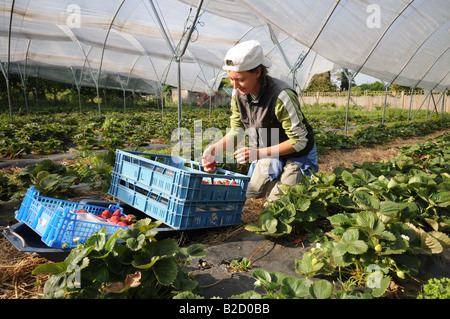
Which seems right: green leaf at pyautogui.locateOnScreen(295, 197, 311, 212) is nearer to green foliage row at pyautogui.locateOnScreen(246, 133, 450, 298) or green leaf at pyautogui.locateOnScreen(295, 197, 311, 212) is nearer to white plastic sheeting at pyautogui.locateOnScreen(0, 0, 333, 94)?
green foliage row at pyautogui.locateOnScreen(246, 133, 450, 298)

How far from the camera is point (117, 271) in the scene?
1427 millimetres

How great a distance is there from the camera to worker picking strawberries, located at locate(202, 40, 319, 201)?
7.94ft

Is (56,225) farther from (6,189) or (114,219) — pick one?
(6,189)

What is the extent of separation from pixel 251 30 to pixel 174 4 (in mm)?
3530

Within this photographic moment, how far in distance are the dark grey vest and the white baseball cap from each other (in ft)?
1.13

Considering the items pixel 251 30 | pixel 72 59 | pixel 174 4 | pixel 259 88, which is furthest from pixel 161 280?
pixel 72 59

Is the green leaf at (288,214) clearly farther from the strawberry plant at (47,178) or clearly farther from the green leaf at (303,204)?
the strawberry plant at (47,178)

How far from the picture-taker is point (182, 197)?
2.10m

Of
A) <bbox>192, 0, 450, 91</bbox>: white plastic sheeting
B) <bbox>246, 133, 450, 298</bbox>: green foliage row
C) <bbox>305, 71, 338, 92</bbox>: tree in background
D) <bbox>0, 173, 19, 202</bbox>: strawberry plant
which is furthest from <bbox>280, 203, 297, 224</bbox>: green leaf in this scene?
<bbox>305, 71, 338, 92</bbox>: tree in background

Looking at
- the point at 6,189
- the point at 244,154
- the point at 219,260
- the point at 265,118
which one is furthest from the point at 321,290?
the point at 6,189

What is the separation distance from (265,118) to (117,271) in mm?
1826

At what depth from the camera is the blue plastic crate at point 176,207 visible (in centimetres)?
213

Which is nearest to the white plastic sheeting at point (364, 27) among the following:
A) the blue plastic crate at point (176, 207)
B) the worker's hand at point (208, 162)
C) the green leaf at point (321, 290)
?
the worker's hand at point (208, 162)

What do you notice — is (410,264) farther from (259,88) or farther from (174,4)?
(174,4)
